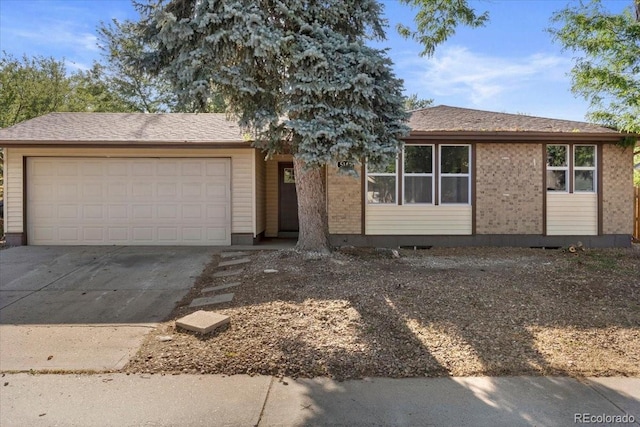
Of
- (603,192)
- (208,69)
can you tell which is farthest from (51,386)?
(603,192)

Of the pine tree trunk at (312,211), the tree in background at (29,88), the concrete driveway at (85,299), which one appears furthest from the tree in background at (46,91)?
the pine tree trunk at (312,211)

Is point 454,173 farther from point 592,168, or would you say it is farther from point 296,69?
point 296,69

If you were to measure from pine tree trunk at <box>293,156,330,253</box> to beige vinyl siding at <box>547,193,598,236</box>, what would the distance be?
625cm

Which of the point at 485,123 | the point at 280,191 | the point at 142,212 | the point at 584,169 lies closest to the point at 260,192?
the point at 280,191

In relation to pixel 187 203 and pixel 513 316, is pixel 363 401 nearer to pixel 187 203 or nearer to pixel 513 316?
pixel 513 316

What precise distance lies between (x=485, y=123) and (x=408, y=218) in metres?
3.38

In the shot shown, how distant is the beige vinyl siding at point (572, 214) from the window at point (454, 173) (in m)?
2.18

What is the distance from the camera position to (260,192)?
1140 centimetres

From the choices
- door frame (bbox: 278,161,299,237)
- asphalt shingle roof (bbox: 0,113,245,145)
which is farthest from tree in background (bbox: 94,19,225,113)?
door frame (bbox: 278,161,299,237)

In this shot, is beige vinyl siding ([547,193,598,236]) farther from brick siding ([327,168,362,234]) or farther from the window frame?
brick siding ([327,168,362,234])

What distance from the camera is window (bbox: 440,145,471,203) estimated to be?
1034 centimetres

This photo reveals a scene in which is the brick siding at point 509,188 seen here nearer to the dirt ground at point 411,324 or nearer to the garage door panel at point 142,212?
the dirt ground at point 411,324

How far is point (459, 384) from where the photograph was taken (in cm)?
344

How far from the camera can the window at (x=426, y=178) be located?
33.8 ft
